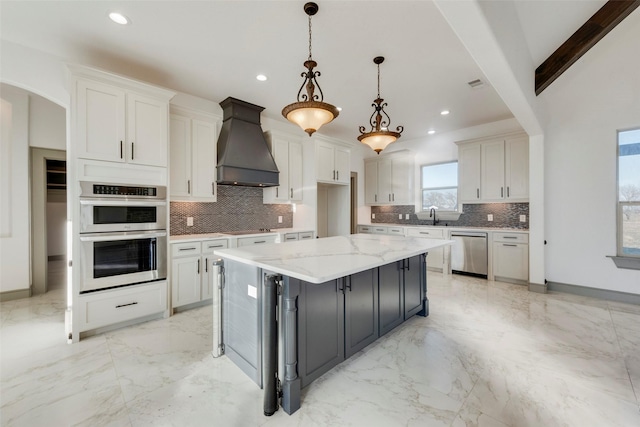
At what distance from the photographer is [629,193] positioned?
11.7 feet

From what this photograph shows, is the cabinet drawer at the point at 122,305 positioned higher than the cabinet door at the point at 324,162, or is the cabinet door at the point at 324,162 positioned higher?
the cabinet door at the point at 324,162

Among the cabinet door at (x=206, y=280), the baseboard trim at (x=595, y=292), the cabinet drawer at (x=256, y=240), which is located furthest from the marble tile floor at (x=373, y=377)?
the cabinet drawer at (x=256, y=240)

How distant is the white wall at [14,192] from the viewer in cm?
350

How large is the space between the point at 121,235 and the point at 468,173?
5.60 metres

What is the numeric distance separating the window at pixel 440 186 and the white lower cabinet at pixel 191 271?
448 centimetres

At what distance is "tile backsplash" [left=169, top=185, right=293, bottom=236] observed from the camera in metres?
3.81

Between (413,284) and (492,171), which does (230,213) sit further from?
(492,171)

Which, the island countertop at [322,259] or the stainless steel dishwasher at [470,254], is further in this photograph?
the stainless steel dishwasher at [470,254]

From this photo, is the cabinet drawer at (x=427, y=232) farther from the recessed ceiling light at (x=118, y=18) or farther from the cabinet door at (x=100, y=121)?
the recessed ceiling light at (x=118, y=18)

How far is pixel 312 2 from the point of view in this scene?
82.0 inches

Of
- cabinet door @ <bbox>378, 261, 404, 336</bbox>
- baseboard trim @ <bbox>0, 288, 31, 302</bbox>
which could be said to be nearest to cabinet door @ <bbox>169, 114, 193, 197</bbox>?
baseboard trim @ <bbox>0, 288, 31, 302</bbox>

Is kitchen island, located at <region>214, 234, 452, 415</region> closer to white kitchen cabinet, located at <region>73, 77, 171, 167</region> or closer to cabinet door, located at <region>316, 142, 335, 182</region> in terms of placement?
white kitchen cabinet, located at <region>73, 77, 171, 167</region>

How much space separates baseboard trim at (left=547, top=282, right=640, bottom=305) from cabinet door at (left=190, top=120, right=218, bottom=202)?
5472 millimetres

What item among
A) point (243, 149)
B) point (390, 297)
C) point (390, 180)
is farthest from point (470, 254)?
point (243, 149)
